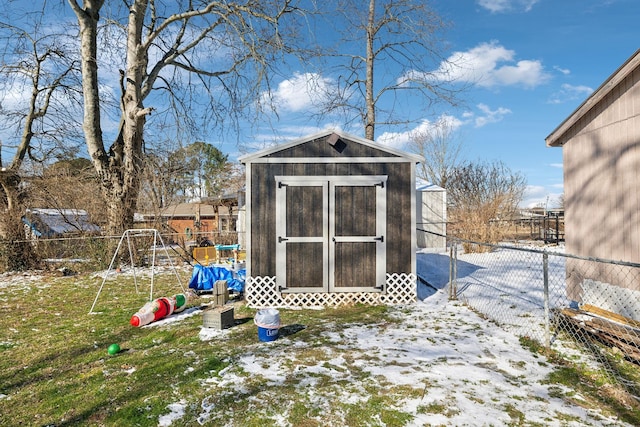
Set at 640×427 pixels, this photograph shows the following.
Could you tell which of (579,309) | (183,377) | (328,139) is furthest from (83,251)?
(579,309)

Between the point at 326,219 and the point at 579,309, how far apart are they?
4.11m

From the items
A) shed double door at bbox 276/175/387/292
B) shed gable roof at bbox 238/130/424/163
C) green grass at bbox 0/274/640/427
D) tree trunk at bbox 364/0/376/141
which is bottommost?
green grass at bbox 0/274/640/427

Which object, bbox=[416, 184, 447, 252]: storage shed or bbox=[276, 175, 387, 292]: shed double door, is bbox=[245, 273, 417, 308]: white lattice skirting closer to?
bbox=[276, 175, 387, 292]: shed double door

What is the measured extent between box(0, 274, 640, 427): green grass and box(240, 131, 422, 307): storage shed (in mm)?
637

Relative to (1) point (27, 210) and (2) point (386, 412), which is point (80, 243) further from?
(2) point (386, 412)

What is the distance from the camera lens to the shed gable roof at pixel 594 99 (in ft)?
15.9

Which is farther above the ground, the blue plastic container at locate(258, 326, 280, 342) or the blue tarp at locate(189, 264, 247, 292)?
the blue tarp at locate(189, 264, 247, 292)

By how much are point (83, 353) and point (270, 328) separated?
2322mm

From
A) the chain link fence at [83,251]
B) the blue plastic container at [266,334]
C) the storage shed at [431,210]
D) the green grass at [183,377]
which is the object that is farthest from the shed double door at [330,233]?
the storage shed at [431,210]

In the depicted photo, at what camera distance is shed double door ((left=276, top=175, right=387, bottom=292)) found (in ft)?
22.0

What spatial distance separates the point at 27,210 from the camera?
11617 mm

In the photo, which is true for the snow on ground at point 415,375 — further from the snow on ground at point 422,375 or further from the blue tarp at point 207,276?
the blue tarp at point 207,276

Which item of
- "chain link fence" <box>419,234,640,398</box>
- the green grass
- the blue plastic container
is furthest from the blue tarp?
"chain link fence" <box>419,234,640,398</box>

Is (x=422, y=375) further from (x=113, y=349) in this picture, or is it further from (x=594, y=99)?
(x=594, y=99)
